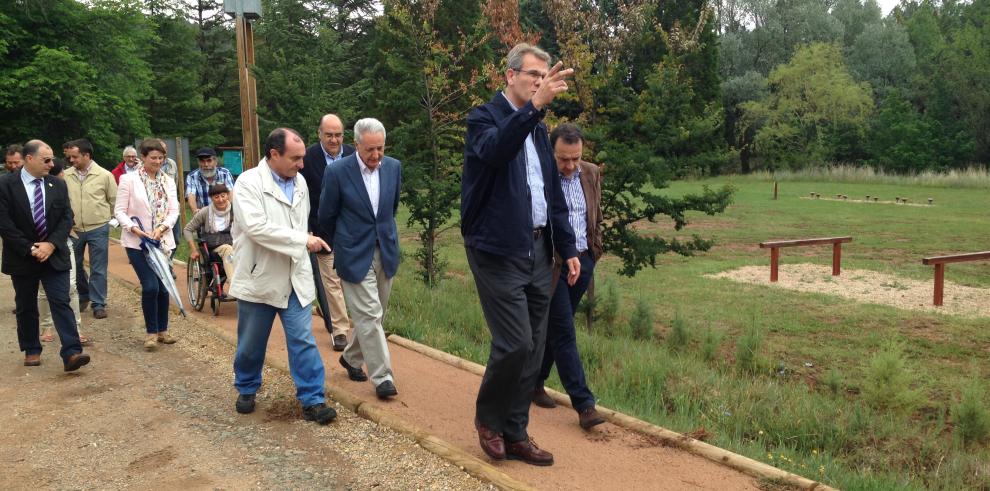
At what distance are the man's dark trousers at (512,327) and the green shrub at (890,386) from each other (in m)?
3.66

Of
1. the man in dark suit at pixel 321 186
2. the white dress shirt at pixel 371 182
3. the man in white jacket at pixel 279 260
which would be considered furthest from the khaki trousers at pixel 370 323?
the man in dark suit at pixel 321 186

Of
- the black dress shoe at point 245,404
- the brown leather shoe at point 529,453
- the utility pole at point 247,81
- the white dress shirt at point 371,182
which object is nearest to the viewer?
the brown leather shoe at point 529,453

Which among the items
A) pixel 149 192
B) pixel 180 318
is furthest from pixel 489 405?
pixel 180 318

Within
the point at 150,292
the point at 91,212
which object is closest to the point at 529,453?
the point at 150,292

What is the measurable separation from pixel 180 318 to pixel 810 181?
42.3 meters

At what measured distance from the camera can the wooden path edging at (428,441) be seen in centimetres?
438

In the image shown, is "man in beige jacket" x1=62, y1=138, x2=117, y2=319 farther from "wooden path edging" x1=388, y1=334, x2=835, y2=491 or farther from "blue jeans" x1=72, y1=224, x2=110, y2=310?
"wooden path edging" x1=388, y1=334, x2=835, y2=491

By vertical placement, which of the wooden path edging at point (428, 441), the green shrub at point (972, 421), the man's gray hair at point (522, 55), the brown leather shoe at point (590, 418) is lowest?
the green shrub at point (972, 421)

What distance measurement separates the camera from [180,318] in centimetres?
921

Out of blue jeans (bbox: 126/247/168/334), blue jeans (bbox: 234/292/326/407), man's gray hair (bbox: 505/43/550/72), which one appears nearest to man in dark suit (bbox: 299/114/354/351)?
blue jeans (bbox: 234/292/326/407)

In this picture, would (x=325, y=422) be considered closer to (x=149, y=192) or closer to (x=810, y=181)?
(x=149, y=192)

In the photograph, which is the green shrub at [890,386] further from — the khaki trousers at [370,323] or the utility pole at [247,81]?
the utility pole at [247,81]

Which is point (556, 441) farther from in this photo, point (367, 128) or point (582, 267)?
point (367, 128)

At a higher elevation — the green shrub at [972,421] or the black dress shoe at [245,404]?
the black dress shoe at [245,404]
